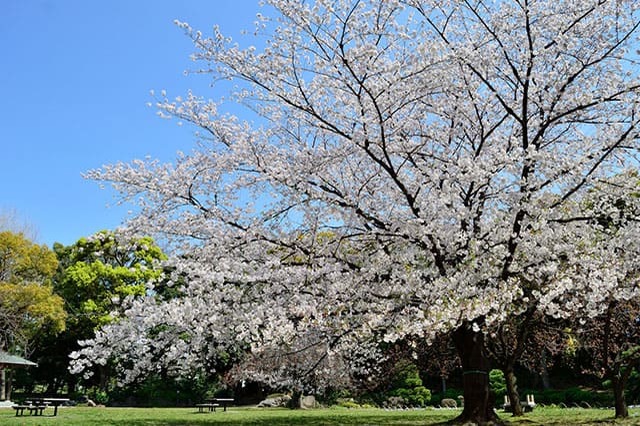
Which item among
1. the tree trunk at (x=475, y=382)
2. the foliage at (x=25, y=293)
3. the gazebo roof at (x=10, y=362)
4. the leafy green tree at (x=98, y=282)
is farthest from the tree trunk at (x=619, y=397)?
the foliage at (x=25, y=293)

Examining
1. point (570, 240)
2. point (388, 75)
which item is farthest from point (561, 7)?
point (570, 240)

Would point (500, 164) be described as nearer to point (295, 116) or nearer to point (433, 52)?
point (433, 52)

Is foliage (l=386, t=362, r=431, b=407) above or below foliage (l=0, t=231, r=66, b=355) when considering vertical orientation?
below

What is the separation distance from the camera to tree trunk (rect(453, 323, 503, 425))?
8.09m

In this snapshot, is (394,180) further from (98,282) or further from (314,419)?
(98,282)

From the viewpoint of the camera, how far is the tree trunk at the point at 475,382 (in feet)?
26.5

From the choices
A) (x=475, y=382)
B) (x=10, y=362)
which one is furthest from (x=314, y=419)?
(x=10, y=362)

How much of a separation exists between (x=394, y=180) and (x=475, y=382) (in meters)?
3.04

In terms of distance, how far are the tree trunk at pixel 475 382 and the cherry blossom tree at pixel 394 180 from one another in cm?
3

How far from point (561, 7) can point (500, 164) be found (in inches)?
78.4

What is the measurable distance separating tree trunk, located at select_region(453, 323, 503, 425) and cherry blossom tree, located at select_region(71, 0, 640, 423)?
0.11 ft

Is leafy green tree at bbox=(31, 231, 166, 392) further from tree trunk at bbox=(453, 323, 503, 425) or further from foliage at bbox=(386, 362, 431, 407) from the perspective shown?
tree trunk at bbox=(453, 323, 503, 425)

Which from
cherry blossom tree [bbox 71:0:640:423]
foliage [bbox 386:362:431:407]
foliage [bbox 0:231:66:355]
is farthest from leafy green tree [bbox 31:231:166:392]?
cherry blossom tree [bbox 71:0:640:423]

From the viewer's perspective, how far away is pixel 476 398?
26.7 feet
